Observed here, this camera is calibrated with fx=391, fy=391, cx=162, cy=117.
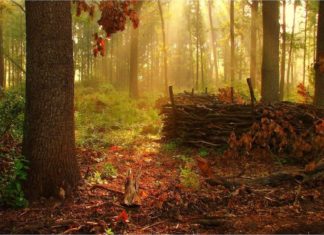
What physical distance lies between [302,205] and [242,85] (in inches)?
494

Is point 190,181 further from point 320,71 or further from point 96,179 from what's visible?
point 320,71

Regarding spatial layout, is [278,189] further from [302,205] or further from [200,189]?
[200,189]

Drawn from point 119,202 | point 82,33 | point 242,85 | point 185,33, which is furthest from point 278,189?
point 185,33

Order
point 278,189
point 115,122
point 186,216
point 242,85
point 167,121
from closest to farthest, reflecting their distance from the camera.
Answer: point 186,216
point 278,189
point 167,121
point 115,122
point 242,85

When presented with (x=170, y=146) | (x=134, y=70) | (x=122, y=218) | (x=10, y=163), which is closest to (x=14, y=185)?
(x=10, y=163)

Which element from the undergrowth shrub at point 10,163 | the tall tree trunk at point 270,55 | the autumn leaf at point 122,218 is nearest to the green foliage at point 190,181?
the autumn leaf at point 122,218

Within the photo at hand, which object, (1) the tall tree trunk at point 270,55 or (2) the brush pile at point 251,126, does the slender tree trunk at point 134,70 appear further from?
(2) the brush pile at point 251,126

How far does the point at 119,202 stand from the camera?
522 centimetres

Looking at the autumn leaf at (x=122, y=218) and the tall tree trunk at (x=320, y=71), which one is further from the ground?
the tall tree trunk at (x=320, y=71)

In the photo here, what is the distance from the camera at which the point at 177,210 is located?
4918mm

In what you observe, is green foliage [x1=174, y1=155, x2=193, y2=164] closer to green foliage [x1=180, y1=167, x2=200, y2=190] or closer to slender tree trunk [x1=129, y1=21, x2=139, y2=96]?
green foliage [x1=180, y1=167, x2=200, y2=190]

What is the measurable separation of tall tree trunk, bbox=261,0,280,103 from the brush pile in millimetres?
2212

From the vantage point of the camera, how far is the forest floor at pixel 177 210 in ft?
14.6

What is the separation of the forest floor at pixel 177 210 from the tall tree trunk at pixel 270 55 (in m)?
4.17
